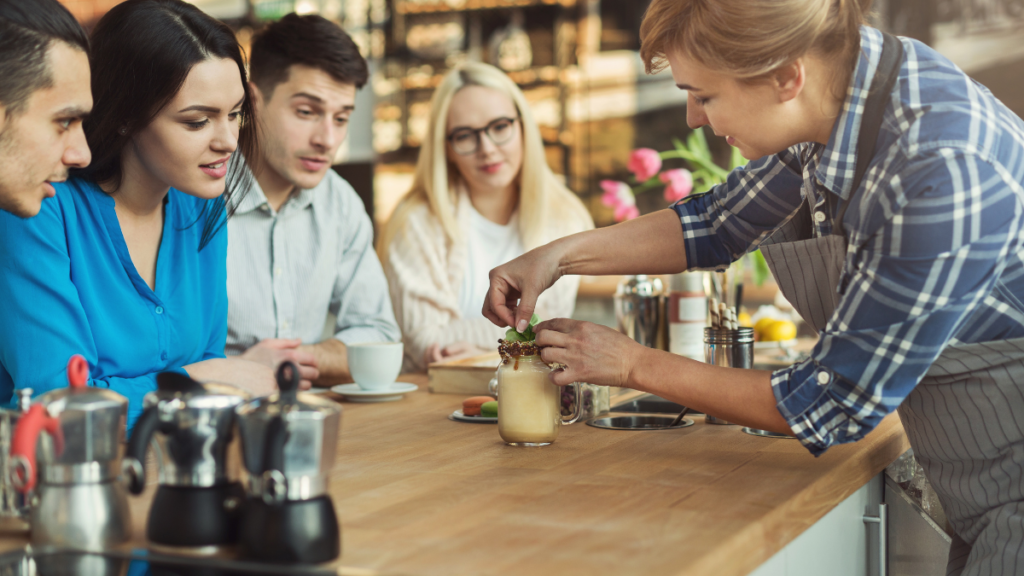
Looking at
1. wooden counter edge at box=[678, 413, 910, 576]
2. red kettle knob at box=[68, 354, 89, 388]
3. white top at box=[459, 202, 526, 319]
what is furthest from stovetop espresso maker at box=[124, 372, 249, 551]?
white top at box=[459, 202, 526, 319]

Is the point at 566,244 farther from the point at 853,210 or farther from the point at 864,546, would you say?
the point at 864,546

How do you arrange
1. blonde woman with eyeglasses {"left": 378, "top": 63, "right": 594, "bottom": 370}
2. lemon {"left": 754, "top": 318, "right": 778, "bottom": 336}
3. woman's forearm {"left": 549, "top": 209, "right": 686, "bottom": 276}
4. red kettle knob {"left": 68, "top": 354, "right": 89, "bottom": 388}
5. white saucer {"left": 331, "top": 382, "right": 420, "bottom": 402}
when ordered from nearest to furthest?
red kettle knob {"left": 68, "top": 354, "right": 89, "bottom": 388} < woman's forearm {"left": 549, "top": 209, "right": 686, "bottom": 276} < white saucer {"left": 331, "top": 382, "right": 420, "bottom": 402} < lemon {"left": 754, "top": 318, "right": 778, "bottom": 336} < blonde woman with eyeglasses {"left": 378, "top": 63, "right": 594, "bottom": 370}

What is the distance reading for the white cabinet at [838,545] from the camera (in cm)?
102

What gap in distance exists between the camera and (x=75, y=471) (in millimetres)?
800

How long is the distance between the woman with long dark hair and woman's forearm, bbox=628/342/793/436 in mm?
680

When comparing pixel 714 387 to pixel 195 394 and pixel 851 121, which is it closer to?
pixel 851 121

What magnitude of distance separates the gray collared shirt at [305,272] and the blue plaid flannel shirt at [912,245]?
1.38 metres

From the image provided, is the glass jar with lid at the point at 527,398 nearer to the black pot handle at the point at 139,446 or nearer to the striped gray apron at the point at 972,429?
the striped gray apron at the point at 972,429

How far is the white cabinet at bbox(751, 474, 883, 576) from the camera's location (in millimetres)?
1017

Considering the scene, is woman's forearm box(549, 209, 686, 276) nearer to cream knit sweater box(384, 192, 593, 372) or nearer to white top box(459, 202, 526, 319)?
cream knit sweater box(384, 192, 593, 372)

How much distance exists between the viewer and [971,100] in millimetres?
1030

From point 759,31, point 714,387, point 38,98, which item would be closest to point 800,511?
point 714,387

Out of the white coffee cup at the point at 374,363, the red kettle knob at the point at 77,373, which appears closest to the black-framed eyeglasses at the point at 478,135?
the white coffee cup at the point at 374,363

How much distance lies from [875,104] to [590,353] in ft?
1.55
